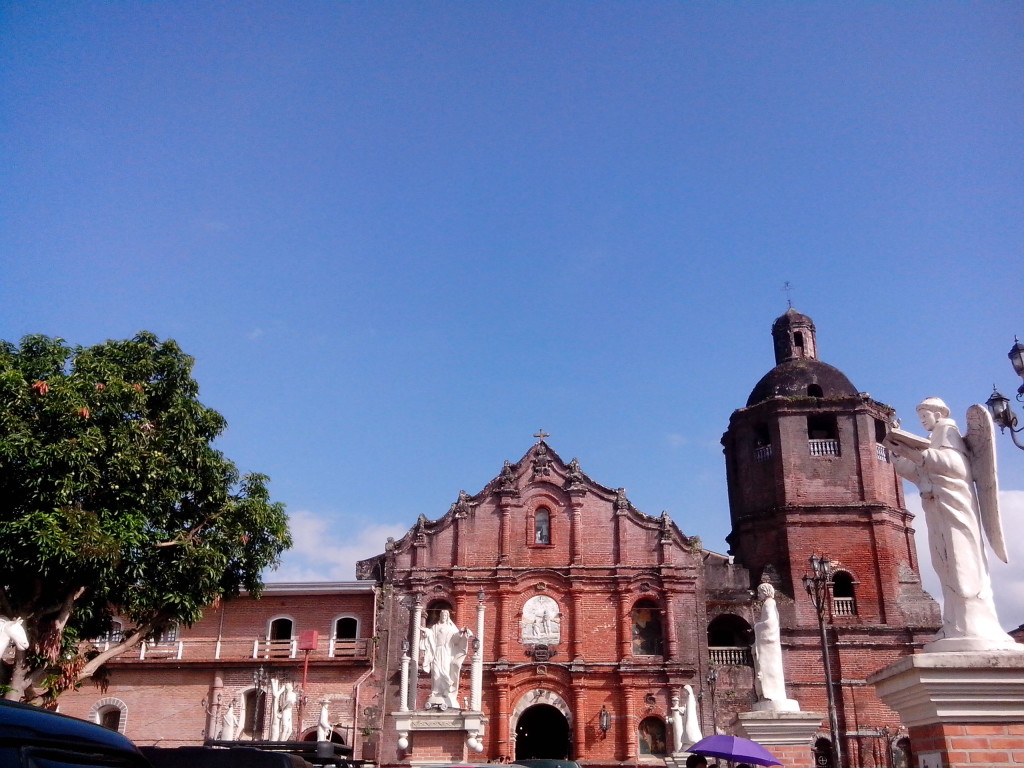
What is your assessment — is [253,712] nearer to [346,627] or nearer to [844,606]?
[346,627]

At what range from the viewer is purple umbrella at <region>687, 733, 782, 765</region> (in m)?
8.85

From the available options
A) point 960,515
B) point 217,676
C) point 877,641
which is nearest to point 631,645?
point 877,641

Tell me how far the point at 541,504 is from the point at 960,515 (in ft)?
84.7

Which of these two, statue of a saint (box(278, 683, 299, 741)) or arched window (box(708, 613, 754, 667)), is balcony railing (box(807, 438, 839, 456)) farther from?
statue of a saint (box(278, 683, 299, 741))

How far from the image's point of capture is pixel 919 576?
95.1 ft

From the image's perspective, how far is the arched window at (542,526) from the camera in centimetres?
3030

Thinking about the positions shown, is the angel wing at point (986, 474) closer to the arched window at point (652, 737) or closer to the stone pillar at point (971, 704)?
the stone pillar at point (971, 704)

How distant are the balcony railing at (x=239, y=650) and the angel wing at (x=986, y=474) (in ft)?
84.9

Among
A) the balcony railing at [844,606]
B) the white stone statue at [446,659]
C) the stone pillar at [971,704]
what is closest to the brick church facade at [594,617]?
the balcony railing at [844,606]

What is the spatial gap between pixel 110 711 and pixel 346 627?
7883 millimetres

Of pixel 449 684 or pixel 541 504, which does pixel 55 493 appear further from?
pixel 541 504

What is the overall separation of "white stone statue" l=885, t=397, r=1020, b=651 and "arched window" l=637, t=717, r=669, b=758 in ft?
78.0

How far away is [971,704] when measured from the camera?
15.1 ft

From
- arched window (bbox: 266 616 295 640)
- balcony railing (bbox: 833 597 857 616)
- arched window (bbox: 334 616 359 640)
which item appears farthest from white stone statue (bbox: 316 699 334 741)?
balcony railing (bbox: 833 597 857 616)
